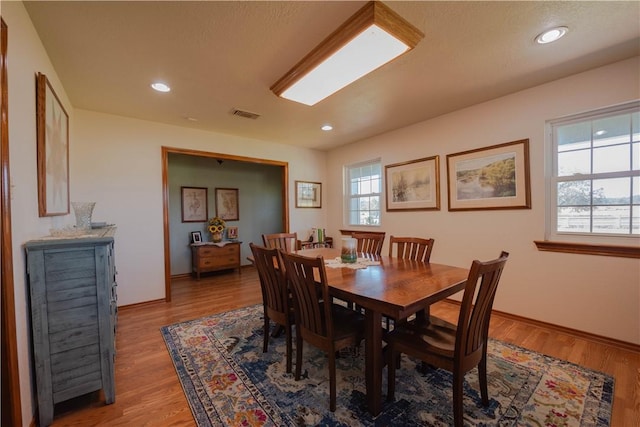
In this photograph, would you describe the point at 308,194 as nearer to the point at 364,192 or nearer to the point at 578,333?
the point at 364,192

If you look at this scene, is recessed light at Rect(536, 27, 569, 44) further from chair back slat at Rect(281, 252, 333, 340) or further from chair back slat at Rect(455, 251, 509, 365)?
chair back slat at Rect(281, 252, 333, 340)

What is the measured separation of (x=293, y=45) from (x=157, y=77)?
1321 mm

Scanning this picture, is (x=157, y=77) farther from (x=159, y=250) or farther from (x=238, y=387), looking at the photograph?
(x=238, y=387)

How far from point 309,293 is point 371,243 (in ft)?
5.01

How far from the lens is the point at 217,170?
534 cm

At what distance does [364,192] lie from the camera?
15.4 ft

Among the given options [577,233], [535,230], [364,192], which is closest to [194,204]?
[364,192]

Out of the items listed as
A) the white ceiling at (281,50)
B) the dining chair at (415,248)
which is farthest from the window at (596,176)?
the dining chair at (415,248)

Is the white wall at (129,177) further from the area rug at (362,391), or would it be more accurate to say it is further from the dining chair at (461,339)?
the dining chair at (461,339)

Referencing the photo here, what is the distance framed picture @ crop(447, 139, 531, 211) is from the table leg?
90.5 inches

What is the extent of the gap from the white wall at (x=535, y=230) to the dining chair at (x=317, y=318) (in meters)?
2.08

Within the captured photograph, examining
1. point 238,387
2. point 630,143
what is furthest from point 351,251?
point 630,143

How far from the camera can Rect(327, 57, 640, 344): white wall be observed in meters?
A: 2.25

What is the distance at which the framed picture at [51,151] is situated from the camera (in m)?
1.72
